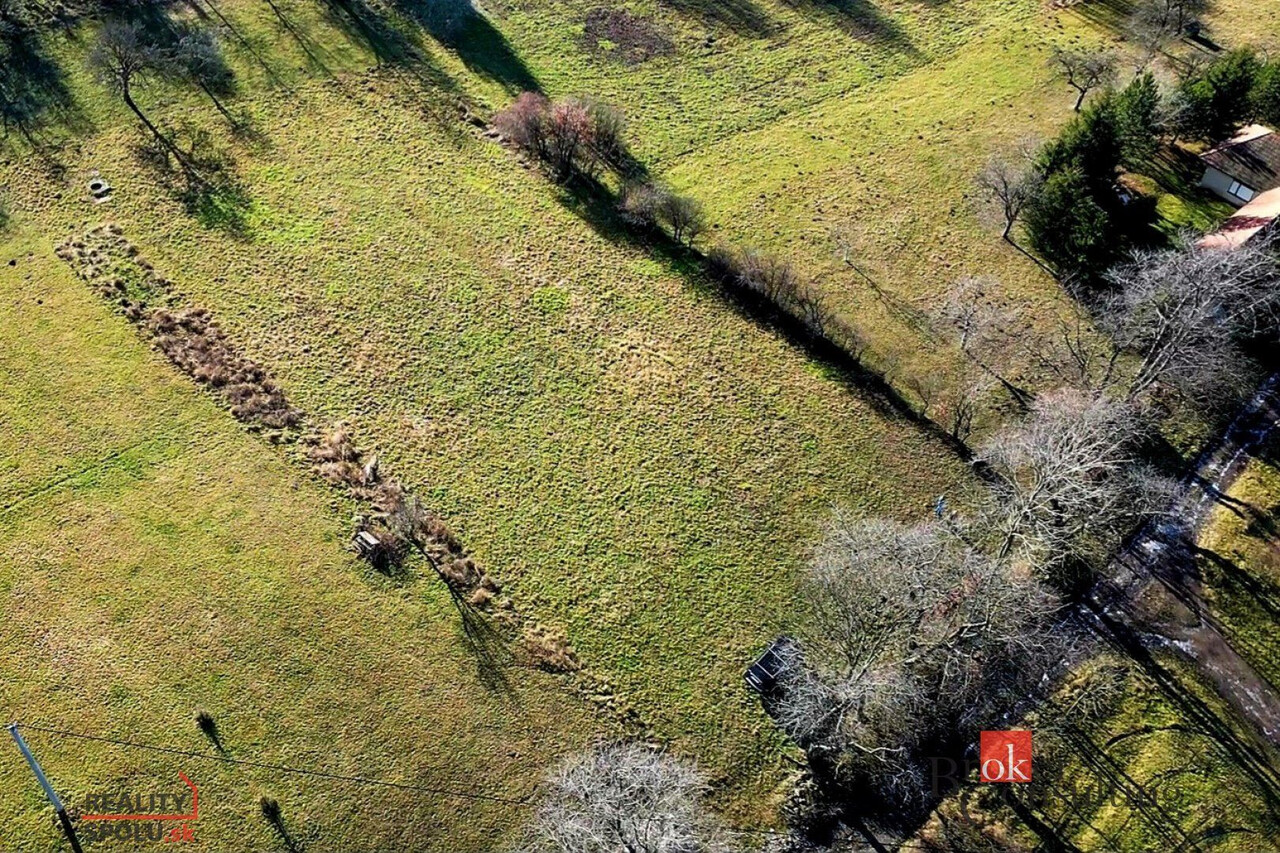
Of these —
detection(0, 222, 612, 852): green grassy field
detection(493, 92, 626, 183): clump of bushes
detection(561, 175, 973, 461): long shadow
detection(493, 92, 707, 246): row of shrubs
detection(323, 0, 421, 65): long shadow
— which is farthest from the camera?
detection(323, 0, 421, 65): long shadow

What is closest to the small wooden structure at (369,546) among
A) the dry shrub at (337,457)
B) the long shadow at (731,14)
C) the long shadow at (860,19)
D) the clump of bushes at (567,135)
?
the dry shrub at (337,457)

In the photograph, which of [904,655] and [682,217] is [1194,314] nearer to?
[904,655]

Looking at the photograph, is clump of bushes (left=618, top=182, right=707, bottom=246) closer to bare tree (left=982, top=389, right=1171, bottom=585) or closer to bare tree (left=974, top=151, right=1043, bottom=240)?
bare tree (left=974, top=151, right=1043, bottom=240)

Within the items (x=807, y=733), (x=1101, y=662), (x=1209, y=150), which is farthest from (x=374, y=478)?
(x=1209, y=150)

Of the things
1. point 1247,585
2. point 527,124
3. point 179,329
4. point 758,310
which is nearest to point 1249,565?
point 1247,585

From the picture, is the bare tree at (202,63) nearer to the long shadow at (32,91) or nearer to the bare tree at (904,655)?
the long shadow at (32,91)

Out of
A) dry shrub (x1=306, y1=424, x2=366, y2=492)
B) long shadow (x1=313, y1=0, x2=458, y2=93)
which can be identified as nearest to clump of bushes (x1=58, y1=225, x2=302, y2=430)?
dry shrub (x1=306, y1=424, x2=366, y2=492)

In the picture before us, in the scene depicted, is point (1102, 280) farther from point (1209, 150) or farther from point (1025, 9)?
point (1025, 9)
